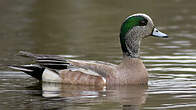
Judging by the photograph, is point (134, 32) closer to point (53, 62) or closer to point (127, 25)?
point (127, 25)

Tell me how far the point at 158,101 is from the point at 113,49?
5.62 m

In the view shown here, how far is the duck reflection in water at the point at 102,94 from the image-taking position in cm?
1022

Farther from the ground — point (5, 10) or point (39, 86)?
point (5, 10)

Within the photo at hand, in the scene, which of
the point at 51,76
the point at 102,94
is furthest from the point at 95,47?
the point at 102,94

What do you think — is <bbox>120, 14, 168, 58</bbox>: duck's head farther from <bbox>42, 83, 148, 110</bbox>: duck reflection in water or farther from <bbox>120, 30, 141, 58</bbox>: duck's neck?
<bbox>42, 83, 148, 110</bbox>: duck reflection in water

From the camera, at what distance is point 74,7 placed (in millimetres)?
25062

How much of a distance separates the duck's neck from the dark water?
0.59m

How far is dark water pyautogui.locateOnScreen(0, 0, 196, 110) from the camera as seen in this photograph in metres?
10.3

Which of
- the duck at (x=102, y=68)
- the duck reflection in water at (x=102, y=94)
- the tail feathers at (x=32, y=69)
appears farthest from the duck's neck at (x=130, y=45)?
the tail feathers at (x=32, y=69)

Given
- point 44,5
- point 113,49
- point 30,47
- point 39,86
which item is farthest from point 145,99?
point 44,5

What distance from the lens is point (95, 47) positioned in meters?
16.0

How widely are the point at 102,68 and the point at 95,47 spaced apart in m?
4.26

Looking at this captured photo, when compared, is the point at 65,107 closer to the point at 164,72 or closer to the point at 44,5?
the point at 164,72

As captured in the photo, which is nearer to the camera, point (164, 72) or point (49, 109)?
point (49, 109)
